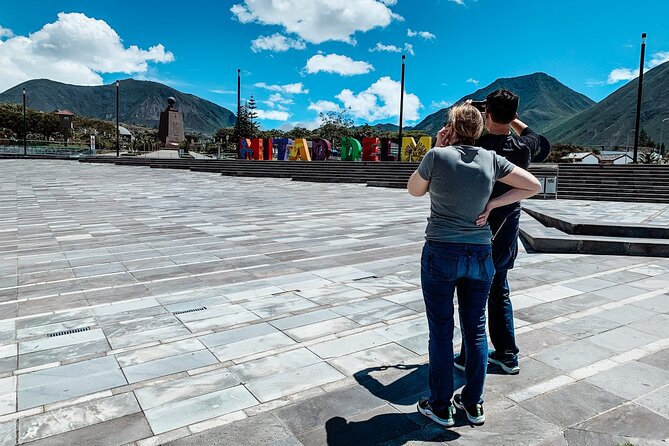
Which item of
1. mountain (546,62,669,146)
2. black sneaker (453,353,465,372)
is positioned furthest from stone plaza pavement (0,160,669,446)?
mountain (546,62,669,146)

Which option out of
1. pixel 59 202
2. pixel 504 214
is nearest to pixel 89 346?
pixel 504 214

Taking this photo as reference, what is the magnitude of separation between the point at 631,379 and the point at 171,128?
72.2m

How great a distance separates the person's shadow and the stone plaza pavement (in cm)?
1

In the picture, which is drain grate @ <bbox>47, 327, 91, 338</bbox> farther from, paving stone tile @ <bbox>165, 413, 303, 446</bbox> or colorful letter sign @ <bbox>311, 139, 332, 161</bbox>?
colorful letter sign @ <bbox>311, 139, 332, 161</bbox>

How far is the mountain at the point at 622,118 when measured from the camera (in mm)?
150500

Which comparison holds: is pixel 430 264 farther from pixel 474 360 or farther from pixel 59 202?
pixel 59 202

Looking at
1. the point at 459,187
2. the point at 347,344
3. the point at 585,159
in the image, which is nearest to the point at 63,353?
the point at 347,344

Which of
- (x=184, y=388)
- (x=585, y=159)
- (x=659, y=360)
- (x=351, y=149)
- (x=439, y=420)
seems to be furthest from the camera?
(x=585, y=159)

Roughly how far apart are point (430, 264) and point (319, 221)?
9163mm

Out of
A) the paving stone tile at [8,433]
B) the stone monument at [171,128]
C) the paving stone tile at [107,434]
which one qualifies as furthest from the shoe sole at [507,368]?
the stone monument at [171,128]

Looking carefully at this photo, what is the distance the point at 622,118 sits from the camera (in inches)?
6501

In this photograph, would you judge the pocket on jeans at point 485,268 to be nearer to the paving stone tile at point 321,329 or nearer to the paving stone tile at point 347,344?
the paving stone tile at point 347,344

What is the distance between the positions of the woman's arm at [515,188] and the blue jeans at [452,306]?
23 centimetres

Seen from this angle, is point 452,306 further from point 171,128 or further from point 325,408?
point 171,128
